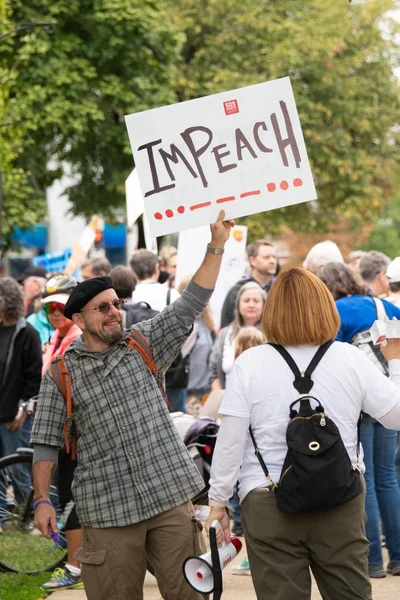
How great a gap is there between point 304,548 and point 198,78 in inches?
1203

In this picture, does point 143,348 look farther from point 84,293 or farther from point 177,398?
point 177,398

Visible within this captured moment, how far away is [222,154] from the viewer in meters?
5.17

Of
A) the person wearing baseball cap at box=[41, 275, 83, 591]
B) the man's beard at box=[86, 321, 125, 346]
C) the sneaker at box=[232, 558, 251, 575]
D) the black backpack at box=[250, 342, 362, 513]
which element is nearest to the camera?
the black backpack at box=[250, 342, 362, 513]

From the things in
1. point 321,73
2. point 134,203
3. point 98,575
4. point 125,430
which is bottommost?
point 98,575

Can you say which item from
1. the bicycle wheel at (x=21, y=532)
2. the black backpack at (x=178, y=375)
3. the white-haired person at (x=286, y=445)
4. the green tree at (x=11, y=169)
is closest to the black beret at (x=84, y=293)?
the white-haired person at (x=286, y=445)

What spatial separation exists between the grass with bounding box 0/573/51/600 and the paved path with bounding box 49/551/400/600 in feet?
0.47

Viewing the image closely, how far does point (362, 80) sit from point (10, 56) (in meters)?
12.6

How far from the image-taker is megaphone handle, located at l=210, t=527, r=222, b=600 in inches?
178

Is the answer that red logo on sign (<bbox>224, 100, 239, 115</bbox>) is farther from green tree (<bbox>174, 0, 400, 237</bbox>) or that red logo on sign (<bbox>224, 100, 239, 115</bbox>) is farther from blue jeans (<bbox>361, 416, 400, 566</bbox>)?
green tree (<bbox>174, 0, 400, 237</bbox>)

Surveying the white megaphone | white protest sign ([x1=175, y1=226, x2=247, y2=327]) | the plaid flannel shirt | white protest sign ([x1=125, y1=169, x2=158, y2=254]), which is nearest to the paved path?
the plaid flannel shirt

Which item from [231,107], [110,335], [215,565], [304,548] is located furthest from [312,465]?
[231,107]

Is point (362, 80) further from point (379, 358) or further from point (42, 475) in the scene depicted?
point (42, 475)

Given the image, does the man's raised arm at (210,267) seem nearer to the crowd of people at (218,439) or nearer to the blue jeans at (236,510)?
the crowd of people at (218,439)

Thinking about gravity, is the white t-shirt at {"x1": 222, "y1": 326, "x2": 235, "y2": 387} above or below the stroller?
above
